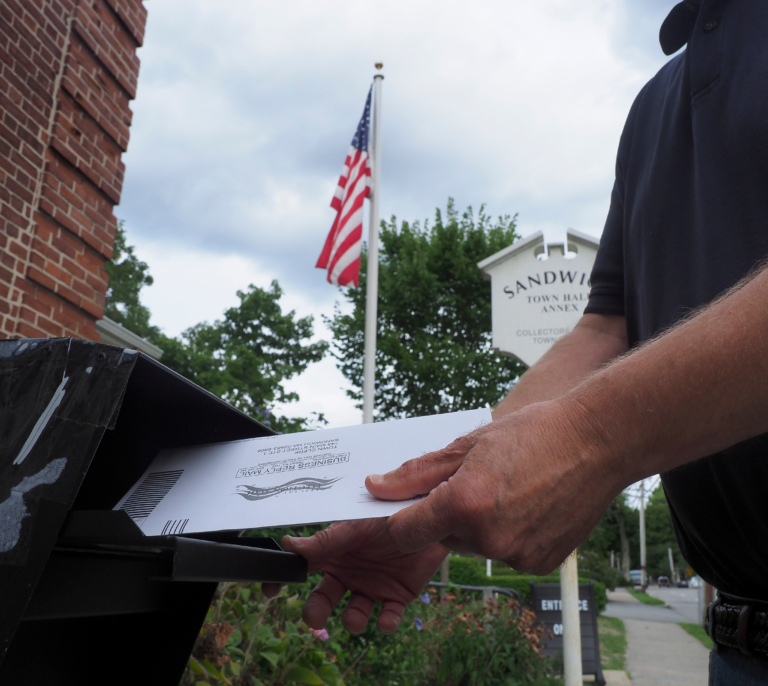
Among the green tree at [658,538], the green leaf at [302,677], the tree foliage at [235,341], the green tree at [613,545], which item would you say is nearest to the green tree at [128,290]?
the tree foliage at [235,341]

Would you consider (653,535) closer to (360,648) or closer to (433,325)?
(433,325)

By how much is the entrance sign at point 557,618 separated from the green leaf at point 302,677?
4697mm

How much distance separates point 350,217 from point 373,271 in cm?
83

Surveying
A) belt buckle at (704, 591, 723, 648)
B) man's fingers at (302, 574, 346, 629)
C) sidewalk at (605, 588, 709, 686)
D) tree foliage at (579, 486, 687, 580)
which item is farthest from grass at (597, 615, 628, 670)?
tree foliage at (579, 486, 687, 580)

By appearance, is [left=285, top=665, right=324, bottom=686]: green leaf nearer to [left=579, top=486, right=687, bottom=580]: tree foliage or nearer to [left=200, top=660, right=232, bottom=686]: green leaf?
[left=200, top=660, right=232, bottom=686]: green leaf

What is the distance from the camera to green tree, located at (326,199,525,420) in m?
15.8

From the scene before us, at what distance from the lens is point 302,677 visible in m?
3.00

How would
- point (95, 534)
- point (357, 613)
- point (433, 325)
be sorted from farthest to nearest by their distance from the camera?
point (433, 325), point (357, 613), point (95, 534)

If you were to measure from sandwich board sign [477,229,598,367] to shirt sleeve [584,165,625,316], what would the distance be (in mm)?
4515

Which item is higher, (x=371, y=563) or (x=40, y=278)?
(x=40, y=278)

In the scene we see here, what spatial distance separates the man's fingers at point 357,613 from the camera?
1.21 m

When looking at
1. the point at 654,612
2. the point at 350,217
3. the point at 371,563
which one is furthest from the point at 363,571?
the point at 654,612

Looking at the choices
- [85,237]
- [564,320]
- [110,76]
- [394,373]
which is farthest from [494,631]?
[394,373]

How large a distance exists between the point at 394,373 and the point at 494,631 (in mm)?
11456
